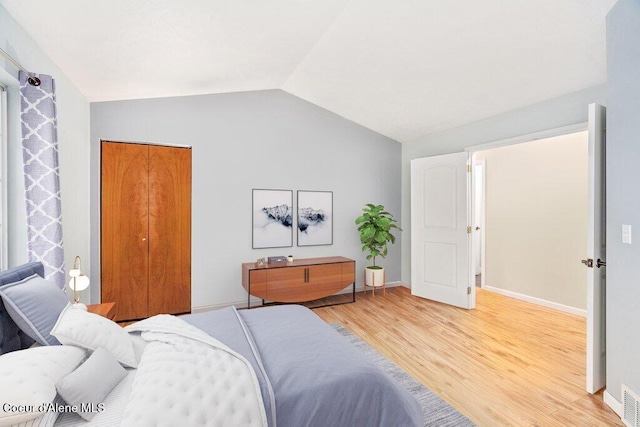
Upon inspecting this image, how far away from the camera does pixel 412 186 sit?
4535mm

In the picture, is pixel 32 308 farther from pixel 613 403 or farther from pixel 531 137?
pixel 531 137

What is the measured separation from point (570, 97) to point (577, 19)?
1.02 meters

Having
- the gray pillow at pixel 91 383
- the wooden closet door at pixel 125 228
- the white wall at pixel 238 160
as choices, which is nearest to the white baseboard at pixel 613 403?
the gray pillow at pixel 91 383

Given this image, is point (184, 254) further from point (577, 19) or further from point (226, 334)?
point (577, 19)

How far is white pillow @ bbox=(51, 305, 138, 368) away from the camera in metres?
1.32

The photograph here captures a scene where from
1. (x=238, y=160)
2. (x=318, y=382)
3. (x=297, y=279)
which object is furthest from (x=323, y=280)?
(x=318, y=382)

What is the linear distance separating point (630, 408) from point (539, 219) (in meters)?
2.88

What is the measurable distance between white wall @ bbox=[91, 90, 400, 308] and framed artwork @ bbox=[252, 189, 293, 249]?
88mm

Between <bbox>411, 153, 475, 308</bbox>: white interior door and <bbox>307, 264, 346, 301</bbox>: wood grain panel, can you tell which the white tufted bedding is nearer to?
<bbox>307, 264, 346, 301</bbox>: wood grain panel

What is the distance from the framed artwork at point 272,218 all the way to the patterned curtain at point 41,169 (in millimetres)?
2199

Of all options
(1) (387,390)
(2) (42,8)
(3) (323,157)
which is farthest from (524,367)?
(2) (42,8)

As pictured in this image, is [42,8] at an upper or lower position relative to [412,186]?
upper

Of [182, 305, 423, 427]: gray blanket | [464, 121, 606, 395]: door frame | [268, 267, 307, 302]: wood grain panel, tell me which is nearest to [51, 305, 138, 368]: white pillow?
[182, 305, 423, 427]: gray blanket

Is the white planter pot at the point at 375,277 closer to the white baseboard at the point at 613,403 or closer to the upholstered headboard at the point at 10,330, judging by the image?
the white baseboard at the point at 613,403
